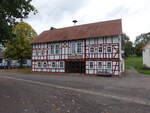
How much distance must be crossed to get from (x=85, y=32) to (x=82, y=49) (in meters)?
2.98

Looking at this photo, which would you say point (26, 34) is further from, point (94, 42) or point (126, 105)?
point (126, 105)

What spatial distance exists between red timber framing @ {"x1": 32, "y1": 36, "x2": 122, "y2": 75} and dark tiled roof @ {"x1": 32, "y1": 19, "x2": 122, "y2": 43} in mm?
667

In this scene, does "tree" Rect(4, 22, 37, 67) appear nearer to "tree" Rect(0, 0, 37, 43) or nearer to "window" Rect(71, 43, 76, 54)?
"window" Rect(71, 43, 76, 54)

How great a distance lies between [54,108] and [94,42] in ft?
61.5

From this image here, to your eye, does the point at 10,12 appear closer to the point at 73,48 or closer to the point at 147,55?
the point at 73,48

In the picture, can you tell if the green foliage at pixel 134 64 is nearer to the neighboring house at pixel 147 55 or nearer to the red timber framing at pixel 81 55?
the neighboring house at pixel 147 55

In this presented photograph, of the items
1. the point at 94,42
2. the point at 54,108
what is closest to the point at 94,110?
the point at 54,108

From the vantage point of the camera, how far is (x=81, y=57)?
83.6ft

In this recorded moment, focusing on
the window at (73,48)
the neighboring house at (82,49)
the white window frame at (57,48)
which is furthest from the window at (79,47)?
the white window frame at (57,48)

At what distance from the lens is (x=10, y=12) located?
10.4 meters

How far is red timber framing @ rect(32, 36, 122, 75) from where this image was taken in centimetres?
2305

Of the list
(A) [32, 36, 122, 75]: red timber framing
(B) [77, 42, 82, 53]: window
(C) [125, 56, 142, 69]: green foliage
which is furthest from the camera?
(C) [125, 56, 142, 69]: green foliage

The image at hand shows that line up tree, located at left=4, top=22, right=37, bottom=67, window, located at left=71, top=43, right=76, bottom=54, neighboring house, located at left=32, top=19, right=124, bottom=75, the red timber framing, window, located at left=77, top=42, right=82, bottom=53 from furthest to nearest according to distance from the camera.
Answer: tree, located at left=4, top=22, right=37, bottom=67, window, located at left=71, top=43, right=76, bottom=54, window, located at left=77, top=42, right=82, bottom=53, neighboring house, located at left=32, top=19, right=124, bottom=75, the red timber framing

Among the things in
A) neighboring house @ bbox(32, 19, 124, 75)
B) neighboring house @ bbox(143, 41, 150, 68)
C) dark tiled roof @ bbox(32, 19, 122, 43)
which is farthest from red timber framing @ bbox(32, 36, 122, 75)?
neighboring house @ bbox(143, 41, 150, 68)
